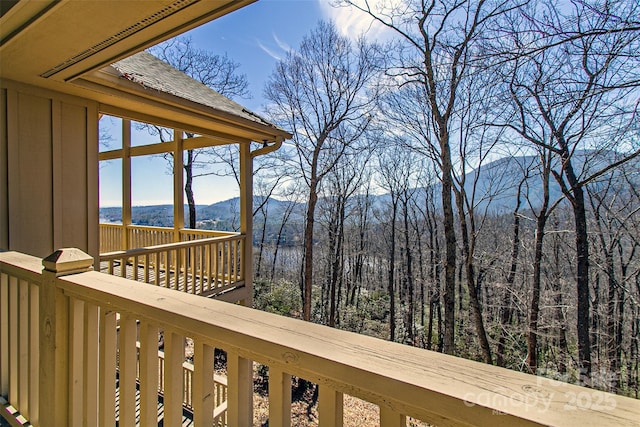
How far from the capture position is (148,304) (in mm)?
1073

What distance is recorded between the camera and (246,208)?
5629 millimetres

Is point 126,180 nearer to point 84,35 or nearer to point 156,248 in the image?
point 156,248

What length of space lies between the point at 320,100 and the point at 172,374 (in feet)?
41.6

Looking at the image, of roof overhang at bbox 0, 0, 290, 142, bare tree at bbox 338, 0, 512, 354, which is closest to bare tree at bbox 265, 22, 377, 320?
bare tree at bbox 338, 0, 512, 354

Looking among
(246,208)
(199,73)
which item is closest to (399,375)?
(246,208)

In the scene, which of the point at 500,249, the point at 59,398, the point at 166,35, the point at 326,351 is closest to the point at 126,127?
the point at 166,35

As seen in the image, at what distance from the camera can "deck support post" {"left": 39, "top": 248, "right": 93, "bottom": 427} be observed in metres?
1.40

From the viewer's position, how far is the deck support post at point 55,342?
1400 millimetres

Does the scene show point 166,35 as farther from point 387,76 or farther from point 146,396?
point 387,76

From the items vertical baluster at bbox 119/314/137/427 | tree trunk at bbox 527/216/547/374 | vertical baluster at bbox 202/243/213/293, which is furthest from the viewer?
tree trunk at bbox 527/216/547/374

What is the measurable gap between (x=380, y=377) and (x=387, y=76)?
11201mm

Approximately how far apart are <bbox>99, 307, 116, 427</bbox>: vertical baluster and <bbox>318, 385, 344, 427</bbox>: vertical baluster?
1053 millimetres

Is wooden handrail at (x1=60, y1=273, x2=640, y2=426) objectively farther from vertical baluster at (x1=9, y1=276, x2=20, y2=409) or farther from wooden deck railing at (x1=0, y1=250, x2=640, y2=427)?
vertical baluster at (x1=9, y1=276, x2=20, y2=409)

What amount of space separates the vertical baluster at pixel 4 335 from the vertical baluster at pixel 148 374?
145 centimetres
